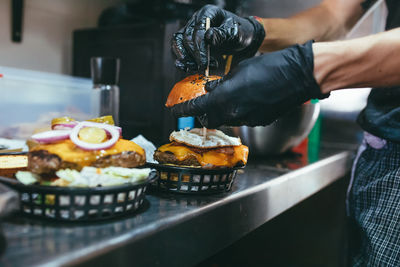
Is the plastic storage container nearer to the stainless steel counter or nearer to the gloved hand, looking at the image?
the gloved hand

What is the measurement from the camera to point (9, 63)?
2.02 meters

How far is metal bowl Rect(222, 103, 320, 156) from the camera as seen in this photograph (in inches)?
65.4

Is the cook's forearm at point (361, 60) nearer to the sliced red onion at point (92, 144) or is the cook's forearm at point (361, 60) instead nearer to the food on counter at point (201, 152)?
the food on counter at point (201, 152)

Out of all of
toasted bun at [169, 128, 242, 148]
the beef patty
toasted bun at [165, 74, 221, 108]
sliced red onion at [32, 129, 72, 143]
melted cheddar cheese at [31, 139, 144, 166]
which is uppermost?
toasted bun at [165, 74, 221, 108]

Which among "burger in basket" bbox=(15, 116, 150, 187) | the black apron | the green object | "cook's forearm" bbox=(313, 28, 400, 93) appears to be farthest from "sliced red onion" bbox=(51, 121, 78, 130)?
the green object

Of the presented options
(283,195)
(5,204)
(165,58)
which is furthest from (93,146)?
(165,58)

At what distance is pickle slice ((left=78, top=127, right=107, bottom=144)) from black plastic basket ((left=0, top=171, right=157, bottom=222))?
0.43 ft

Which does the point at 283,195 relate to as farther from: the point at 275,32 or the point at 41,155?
the point at 41,155

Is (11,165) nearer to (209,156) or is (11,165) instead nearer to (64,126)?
(64,126)

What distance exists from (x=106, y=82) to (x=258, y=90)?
0.87 m

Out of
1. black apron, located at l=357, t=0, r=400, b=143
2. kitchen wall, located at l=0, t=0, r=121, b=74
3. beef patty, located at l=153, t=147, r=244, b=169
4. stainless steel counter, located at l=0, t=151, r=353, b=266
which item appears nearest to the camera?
stainless steel counter, located at l=0, t=151, r=353, b=266

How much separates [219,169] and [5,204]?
476 millimetres

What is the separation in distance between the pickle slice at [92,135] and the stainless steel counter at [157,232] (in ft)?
0.56

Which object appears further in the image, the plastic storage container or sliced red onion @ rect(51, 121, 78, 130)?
the plastic storage container
